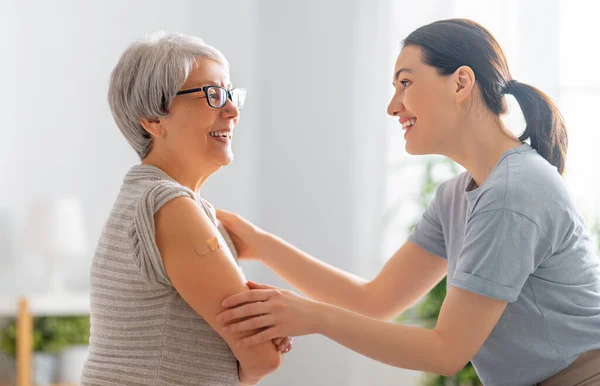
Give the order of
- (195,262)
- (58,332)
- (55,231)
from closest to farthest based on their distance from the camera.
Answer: (195,262) → (58,332) → (55,231)

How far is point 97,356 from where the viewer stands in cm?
155

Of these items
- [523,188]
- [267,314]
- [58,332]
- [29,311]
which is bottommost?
[58,332]

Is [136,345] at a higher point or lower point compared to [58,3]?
lower

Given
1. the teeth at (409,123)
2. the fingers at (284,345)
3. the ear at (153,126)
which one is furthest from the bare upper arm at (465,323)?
the ear at (153,126)

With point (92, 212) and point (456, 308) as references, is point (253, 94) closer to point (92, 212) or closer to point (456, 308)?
point (92, 212)

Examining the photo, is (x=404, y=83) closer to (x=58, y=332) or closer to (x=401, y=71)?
(x=401, y=71)

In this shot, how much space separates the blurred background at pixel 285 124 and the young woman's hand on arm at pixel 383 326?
213 centimetres

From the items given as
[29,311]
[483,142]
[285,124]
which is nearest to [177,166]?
[483,142]

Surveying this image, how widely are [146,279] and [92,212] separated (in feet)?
9.10

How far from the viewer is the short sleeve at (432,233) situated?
201 cm

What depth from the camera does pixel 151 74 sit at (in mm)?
1594

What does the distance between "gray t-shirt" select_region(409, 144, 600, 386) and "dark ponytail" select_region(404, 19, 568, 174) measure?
85 mm

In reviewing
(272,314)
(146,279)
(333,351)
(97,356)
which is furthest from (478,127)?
(333,351)

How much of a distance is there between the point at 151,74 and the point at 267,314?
1.86 ft
